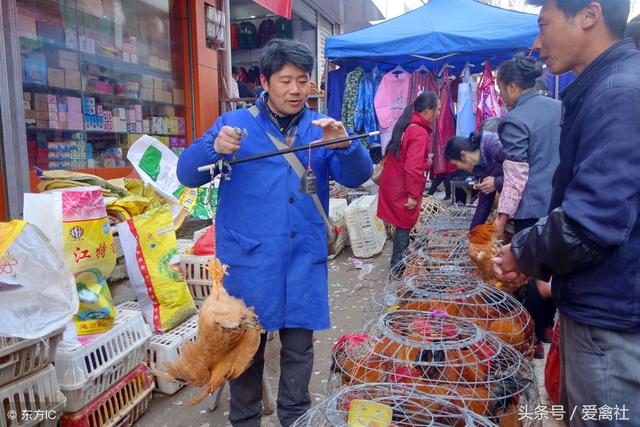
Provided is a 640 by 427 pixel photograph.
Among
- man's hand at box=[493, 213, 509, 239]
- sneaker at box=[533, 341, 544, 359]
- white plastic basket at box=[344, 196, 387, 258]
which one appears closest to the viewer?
sneaker at box=[533, 341, 544, 359]

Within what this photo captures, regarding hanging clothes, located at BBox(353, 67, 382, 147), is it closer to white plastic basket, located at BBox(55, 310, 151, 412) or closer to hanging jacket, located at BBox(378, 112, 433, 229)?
hanging jacket, located at BBox(378, 112, 433, 229)

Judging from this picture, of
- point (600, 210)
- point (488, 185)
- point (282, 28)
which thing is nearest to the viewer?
point (600, 210)

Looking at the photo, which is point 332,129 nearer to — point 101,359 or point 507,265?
point 507,265

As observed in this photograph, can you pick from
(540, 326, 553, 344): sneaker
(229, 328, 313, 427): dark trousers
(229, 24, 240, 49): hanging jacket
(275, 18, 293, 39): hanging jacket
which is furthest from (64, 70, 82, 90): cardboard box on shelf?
(275, 18, 293, 39): hanging jacket

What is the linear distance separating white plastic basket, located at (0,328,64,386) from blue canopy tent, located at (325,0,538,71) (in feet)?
16.0

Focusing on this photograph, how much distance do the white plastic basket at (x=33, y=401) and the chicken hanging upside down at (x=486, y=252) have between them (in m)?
2.46

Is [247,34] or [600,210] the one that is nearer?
[600,210]

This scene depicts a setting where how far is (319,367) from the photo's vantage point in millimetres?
3514

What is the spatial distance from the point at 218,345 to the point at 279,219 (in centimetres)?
63

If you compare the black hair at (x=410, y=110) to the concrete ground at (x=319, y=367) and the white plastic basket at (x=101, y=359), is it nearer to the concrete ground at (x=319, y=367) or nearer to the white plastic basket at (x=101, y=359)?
the concrete ground at (x=319, y=367)

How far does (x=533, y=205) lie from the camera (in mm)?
3283

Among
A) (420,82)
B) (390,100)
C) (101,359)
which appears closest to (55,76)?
(101,359)

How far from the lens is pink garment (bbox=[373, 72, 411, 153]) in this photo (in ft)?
21.4

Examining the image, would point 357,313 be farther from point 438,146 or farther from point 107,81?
point 107,81
